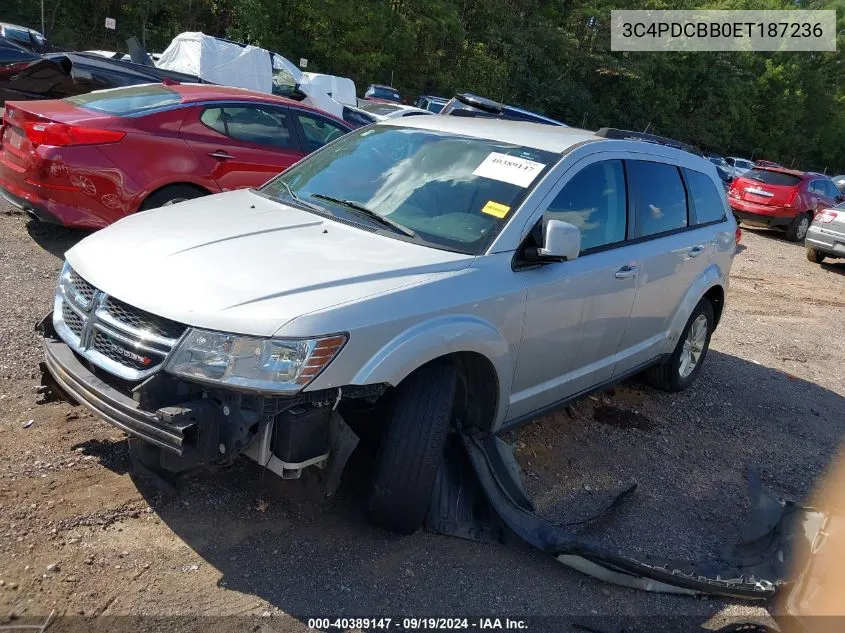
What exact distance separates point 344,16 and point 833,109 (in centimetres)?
4537

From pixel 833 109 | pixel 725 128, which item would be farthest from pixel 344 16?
pixel 833 109

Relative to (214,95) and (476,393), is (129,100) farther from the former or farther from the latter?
(476,393)

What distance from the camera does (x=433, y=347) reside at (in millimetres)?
3016

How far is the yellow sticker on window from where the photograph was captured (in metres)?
3.56

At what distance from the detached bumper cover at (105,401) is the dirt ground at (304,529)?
54cm

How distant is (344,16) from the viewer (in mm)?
29547

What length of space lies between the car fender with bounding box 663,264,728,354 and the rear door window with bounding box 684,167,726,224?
40cm

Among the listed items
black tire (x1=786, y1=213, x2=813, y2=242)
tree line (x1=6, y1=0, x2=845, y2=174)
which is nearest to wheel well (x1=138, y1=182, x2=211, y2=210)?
black tire (x1=786, y1=213, x2=813, y2=242)

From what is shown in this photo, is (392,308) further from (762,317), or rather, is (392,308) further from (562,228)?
(762,317)

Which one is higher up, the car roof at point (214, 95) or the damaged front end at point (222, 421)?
the car roof at point (214, 95)

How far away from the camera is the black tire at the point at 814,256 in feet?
44.3

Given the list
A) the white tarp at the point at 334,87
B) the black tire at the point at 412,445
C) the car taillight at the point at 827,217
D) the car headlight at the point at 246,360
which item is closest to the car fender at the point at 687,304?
the black tire at the point at 412,445

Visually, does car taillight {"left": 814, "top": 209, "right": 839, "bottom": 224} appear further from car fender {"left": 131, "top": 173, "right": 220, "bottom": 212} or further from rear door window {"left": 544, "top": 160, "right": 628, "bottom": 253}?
car fender {"left": 131, "top": 173, "right": 220, "bottom": 212}

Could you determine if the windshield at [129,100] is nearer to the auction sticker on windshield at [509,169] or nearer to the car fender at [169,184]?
the car fender at [169,184]
